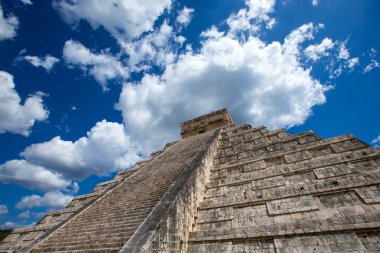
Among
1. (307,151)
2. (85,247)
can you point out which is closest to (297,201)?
(307,151)

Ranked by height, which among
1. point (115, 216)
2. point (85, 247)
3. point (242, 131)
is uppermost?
point (242, 131)

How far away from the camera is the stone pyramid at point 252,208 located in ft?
13.4

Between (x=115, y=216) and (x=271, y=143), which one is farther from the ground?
(x=271, y=143)

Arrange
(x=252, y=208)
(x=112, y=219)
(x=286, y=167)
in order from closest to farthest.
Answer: (x=252, y=208)
(x=112, y=219)
(x=286, y=167)

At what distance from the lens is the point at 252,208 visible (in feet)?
17.6

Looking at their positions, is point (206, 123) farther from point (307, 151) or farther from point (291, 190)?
point (291, 190)

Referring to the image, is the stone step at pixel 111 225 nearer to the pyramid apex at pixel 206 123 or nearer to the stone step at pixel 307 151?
the stone step at pixel 307 151

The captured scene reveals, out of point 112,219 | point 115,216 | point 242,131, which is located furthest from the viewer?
point 242,131

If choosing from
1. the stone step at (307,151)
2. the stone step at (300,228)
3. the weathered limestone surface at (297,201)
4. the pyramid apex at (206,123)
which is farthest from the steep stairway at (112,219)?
the pyramid apex at (206,123)

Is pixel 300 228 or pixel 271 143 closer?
pixel 300 228

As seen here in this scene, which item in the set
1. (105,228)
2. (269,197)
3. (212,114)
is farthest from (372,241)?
(212,114)

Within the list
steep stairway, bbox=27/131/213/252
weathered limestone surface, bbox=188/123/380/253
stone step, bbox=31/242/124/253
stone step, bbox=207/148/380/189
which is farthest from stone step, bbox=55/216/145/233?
stone step, bbox=207/148/380/189

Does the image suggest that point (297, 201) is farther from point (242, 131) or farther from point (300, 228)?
point (242, 131)

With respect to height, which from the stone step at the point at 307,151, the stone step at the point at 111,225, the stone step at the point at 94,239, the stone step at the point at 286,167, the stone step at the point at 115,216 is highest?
the stone step at the point at 307,151
